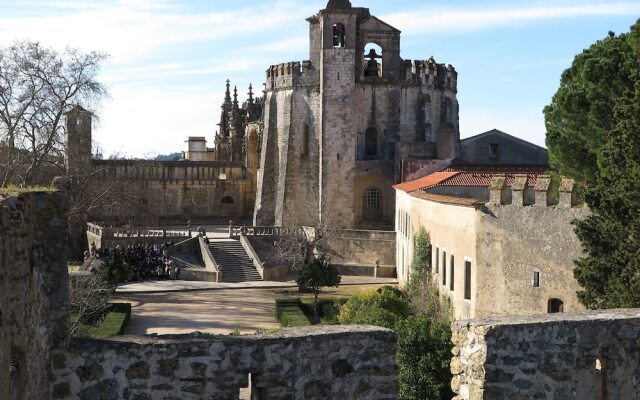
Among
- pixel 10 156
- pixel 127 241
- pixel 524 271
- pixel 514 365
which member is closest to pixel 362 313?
pixel 524 271

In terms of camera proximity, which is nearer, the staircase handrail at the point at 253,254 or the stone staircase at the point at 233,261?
the stone staircase at the point at 233,261

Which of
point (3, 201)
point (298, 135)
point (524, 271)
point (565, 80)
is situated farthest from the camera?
point (298, 135)

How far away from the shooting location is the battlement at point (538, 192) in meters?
22.5

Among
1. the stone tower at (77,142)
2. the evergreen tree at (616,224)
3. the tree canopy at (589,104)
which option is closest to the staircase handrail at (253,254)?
the stone tower at (77,142)

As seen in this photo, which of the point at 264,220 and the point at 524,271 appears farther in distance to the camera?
the point at 264,220

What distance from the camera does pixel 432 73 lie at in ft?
183

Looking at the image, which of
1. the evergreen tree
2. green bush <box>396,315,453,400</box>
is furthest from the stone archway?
green bush <box>396,315,453,400</box>

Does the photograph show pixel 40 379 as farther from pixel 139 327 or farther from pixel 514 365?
pixel 139 327

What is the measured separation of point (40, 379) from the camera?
262 inches

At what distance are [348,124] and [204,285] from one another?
1631cm

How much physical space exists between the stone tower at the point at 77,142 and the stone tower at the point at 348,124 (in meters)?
12.6

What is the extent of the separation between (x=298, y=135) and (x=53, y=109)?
22400 millimetres

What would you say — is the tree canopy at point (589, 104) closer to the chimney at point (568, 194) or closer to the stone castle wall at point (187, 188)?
the chimney at point (568, 194)

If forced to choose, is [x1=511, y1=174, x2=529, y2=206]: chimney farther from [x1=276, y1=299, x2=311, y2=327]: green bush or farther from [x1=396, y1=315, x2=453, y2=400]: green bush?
[x1=276, y1=299, x2=311, y2=327]: green bush
